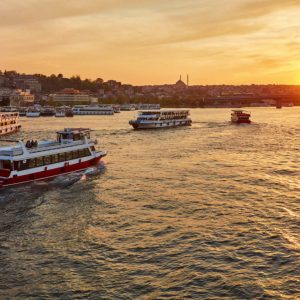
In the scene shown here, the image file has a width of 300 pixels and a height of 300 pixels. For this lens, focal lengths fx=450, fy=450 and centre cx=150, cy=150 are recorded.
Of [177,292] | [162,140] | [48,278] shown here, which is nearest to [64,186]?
[48,278]

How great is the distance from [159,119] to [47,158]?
201 ft

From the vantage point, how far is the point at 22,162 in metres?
34.3

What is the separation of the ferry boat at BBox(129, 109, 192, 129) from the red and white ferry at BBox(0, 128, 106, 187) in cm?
5038

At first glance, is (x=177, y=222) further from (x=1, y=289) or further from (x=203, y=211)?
(x=1, y=289)

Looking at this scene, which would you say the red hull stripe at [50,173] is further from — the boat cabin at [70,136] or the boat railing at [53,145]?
the boat cabin at [70,136]

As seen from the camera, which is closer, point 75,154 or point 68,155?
point 68,155

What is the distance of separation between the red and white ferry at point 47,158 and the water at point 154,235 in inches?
44.7

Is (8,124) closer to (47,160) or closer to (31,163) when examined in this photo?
(47,160)

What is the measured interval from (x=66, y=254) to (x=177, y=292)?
5994 mm

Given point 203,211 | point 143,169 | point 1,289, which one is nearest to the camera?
point 1,289

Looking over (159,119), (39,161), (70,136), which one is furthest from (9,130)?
(39,161)

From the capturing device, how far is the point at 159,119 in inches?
3802

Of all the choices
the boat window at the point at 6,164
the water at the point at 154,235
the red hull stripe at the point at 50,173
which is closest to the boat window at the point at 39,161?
the red hull stripe at the point at 50,173

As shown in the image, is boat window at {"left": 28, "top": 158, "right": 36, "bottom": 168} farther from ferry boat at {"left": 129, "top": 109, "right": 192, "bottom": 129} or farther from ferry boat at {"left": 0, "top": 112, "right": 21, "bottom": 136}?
ferry boat at {"left": 129, "top": 109, "right": 192, "bottom": 129}
